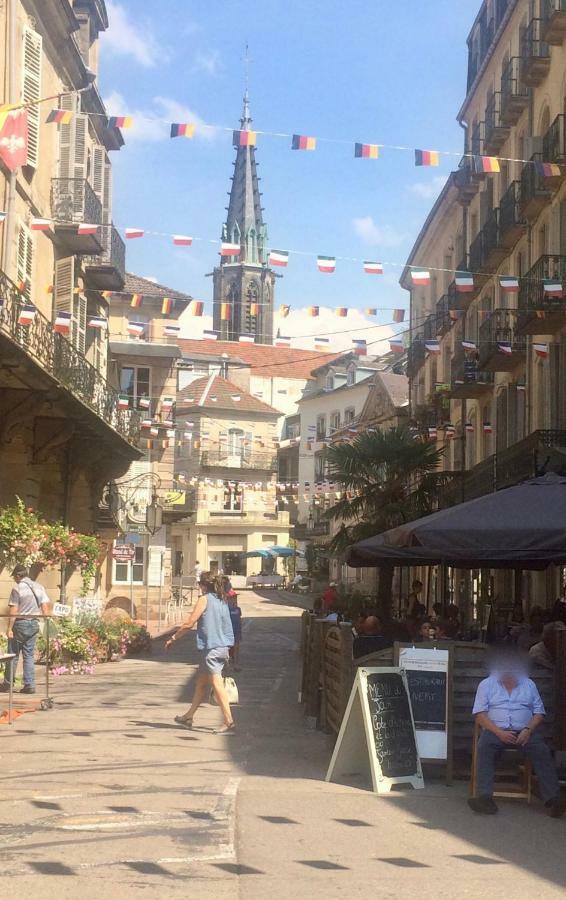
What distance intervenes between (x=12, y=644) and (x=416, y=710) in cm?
748

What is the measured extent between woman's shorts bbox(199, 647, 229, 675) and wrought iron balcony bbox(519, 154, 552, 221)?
1543cm

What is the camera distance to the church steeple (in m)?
120

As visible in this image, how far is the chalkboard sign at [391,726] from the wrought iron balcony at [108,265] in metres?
19.4

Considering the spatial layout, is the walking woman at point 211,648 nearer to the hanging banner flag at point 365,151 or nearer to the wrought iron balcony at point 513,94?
the hanging banner flag at point 365,151

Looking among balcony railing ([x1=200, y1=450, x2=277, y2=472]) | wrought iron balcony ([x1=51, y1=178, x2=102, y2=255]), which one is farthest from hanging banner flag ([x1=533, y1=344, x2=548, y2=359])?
balcony railing ([x1=200, y1=450, x2=277, y2=472])

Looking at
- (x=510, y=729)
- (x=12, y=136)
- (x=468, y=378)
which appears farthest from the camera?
(x=468, y=378)

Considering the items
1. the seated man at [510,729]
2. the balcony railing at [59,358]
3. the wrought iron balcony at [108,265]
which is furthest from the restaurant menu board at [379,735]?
the wrought iron balcony at [108,265]

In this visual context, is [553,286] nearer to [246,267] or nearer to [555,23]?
[555,23]

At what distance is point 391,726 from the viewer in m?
9.80

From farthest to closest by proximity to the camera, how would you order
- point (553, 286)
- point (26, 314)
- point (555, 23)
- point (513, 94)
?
point (513, 94), point (555, 23), point (553, 286), point (26, 314)

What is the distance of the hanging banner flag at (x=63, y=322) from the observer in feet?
78.1

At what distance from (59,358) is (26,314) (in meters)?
3.12

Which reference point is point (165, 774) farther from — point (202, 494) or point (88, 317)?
point (202, 494)

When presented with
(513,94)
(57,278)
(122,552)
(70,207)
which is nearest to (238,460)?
(122,552)
